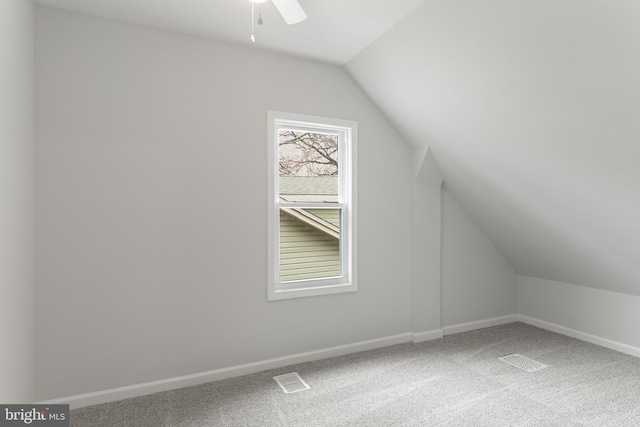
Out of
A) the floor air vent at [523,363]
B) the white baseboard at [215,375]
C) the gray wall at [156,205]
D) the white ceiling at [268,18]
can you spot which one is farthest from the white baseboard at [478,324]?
the white ceiling at [268,18]

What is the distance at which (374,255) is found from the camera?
11.1 feet

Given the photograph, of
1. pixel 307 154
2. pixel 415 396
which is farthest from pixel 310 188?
pixel 415 396

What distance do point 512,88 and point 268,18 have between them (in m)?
1.66

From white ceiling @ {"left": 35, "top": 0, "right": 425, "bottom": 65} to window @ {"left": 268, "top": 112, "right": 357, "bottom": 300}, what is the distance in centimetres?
60

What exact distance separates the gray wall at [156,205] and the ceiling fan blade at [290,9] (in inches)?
42.7

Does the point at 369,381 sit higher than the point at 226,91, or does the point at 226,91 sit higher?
the point at 226,91

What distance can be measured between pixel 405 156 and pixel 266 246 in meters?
1.64

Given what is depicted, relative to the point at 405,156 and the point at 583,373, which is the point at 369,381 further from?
the point at 405,156

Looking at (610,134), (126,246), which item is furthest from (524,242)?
(126,246)

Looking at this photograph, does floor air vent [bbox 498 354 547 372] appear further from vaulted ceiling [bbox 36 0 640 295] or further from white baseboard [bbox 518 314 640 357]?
vaulted ceiling [bbox 36 0 640 295]

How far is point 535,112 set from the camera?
231cm

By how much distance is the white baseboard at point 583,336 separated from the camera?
10.5 ft

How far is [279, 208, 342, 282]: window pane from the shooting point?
123 inches

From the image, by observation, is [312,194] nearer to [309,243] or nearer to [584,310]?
[309,243]
